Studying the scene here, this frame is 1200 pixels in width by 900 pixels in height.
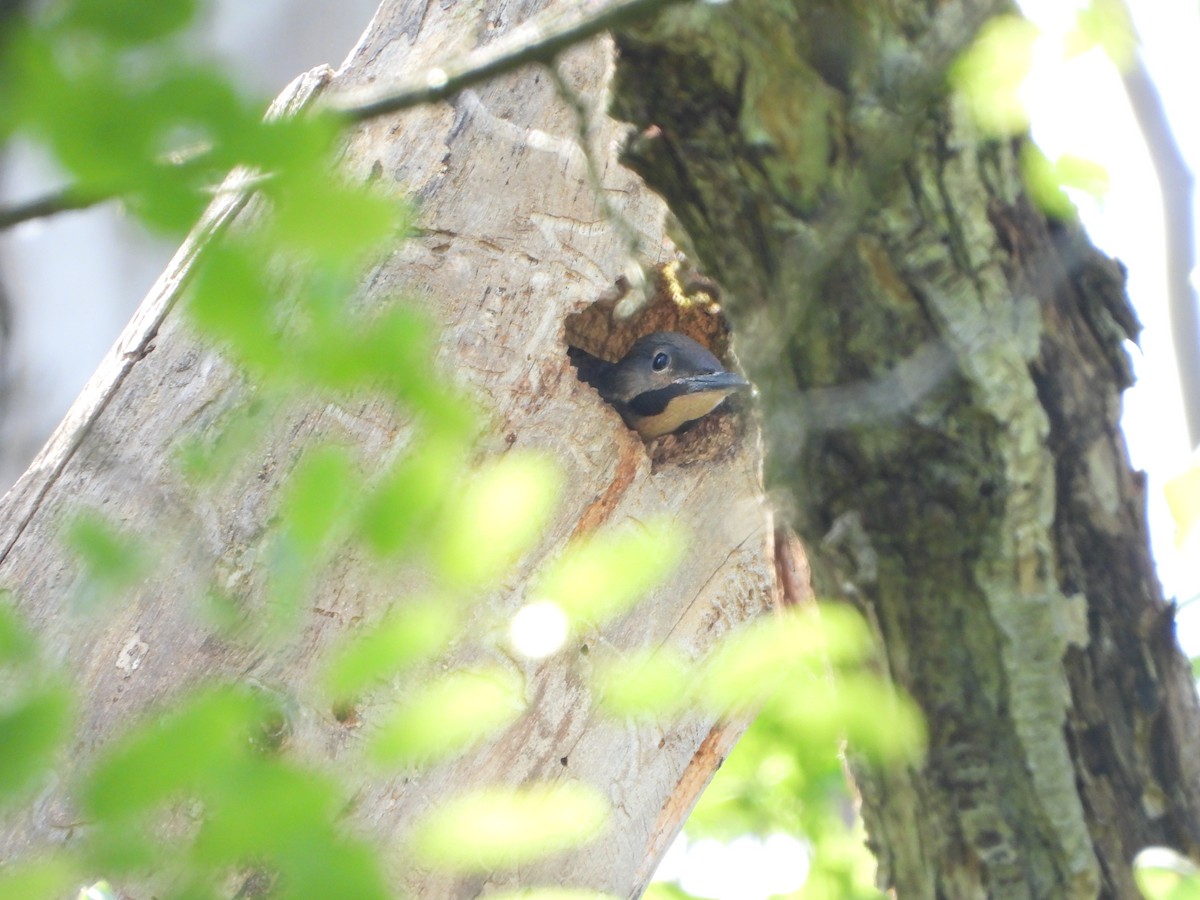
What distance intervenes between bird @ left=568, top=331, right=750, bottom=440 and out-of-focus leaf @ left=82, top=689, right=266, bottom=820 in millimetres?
3181

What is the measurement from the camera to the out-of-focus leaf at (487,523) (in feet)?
4.91

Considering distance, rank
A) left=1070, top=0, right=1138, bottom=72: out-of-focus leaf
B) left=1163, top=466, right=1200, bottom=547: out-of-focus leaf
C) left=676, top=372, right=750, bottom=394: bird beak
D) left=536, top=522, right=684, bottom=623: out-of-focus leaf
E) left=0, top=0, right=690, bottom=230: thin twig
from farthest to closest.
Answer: left=676, top=372, right=750, bottom=394: bird beak, left=1070, top=0, right=1138, bottom=72: out-of-focus leaf, left=1163, top=466, right=1200, bottom=547: out-of-focus leaf, left=0, top=0, right=690, bottom=230: thin twig, left=536, top=522, right=684, bottom=623: out-of-focus leaf

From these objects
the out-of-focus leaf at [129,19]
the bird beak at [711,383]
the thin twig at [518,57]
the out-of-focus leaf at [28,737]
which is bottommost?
the out-of-focus leaf at [28,737]

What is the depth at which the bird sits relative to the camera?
15.9 feet

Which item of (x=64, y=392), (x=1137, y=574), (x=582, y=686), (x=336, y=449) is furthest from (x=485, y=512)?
(x=64, y=392)

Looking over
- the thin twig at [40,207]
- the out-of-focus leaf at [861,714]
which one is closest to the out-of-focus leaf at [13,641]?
the thin twig at [40,207]

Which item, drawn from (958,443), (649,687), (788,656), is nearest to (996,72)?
→ (958,443)

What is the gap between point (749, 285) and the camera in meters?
2.17

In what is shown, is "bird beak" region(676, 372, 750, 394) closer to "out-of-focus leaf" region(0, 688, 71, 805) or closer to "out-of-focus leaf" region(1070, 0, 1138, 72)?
"out-of-focus leaf" region(1070, 0, 1138, 72)

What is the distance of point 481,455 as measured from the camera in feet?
12.1

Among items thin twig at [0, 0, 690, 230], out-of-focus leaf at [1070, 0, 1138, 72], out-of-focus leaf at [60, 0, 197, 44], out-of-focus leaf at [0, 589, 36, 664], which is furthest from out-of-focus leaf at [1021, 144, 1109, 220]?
out-of-focus leaf at [0, 589, 36, 664]

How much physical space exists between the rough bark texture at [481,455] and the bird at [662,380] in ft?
1.96

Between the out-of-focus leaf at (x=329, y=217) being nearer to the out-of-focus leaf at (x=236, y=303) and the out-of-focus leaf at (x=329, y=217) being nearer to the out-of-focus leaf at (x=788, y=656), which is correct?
the out-of-focus leaf at (x=236, y=303)

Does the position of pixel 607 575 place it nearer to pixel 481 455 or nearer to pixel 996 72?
pixel 996 72
